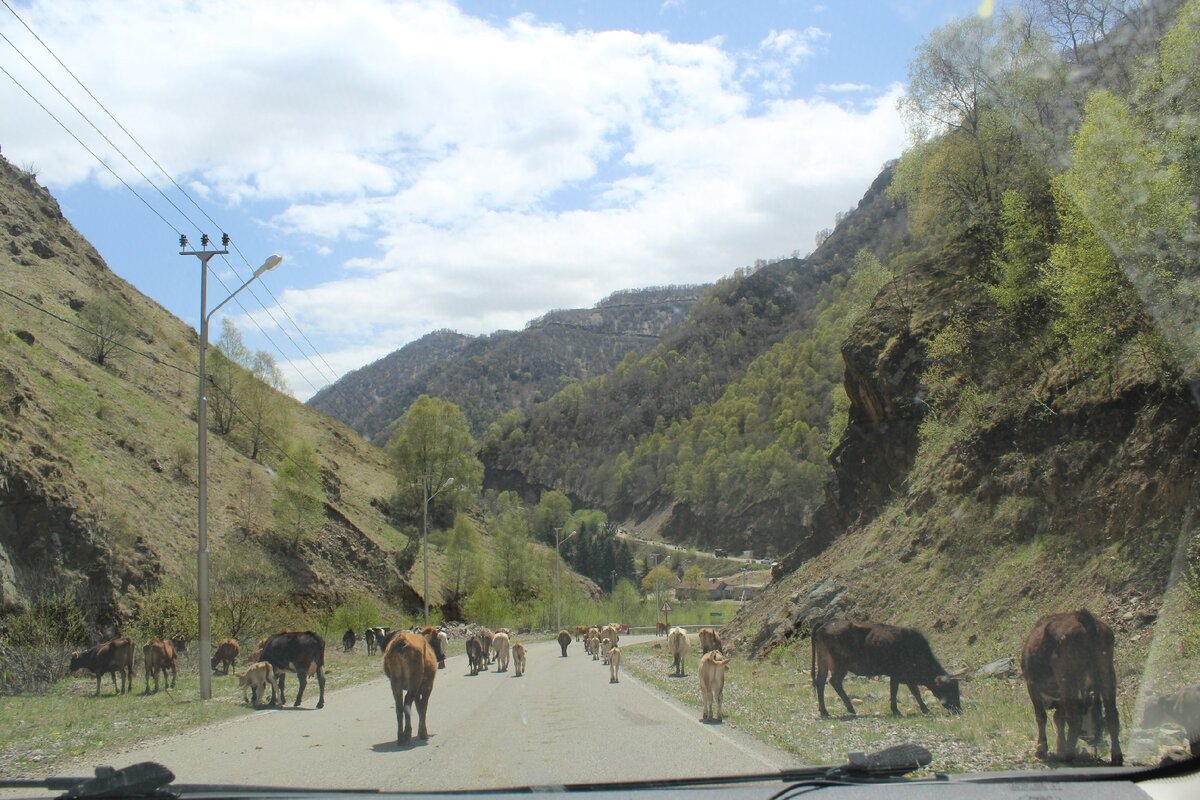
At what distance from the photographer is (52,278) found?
69625mm

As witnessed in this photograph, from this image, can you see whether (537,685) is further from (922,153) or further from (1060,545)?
(922,153)

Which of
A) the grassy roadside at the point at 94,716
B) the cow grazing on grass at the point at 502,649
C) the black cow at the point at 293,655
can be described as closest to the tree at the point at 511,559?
the cow grazing on grass at the point at 502,649

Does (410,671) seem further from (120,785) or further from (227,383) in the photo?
(227,383)

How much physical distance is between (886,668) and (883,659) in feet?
0.49

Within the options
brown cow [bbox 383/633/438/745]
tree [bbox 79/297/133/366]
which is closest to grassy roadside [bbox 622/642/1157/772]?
brown cow [bbox 383/633/438/745]

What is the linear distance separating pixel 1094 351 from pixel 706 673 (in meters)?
13.1

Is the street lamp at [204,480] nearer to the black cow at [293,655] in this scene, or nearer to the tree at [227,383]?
the black cow at [293,655]

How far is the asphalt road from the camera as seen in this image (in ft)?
28.1

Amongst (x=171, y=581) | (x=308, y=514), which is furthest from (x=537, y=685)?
(x=308, y=514)

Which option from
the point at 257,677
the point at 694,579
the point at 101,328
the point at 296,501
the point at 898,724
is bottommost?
the point at 694,579

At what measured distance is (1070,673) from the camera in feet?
31.3

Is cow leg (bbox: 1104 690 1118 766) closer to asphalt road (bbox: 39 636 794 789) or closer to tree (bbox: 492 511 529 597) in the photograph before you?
asphalt road (bbox: 39 636 794 789)

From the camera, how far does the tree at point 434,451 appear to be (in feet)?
287

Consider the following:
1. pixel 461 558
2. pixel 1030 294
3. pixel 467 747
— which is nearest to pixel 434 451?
pixel 461 558
